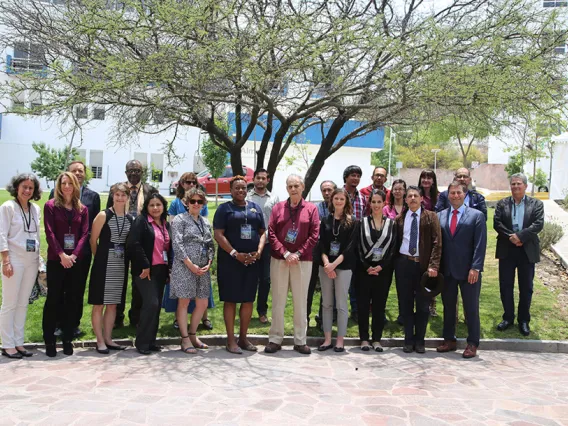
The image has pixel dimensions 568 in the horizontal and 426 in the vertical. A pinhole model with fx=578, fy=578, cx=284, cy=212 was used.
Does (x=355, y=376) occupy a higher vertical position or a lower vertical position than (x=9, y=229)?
lower

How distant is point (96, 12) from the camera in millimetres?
7418

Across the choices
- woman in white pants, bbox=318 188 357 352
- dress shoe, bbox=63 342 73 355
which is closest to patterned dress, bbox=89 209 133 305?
dress shoe, bbox=63 342 73 355

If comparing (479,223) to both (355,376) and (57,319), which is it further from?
(57,319)

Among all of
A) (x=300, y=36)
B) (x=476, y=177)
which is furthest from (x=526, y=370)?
(x=476, y=177)

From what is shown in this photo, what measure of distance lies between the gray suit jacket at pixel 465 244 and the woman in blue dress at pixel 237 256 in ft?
8.20

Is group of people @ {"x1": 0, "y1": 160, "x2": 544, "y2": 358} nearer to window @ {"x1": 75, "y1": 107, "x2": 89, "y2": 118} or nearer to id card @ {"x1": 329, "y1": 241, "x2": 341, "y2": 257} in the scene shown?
id card @ {"x1": 329, "y1": 241, "x2": 341, "y2": 257}

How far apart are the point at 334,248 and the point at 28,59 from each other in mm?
A: 6690

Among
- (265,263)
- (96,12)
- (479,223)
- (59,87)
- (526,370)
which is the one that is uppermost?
(96,12)

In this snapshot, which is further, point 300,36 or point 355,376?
point 300,36

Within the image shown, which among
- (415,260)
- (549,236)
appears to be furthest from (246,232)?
(549,236)

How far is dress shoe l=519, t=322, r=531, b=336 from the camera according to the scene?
8.17 meters

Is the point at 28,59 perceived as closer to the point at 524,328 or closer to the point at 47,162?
the point at 524,328

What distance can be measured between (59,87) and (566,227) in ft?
55.5

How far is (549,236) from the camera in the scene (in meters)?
14.8
